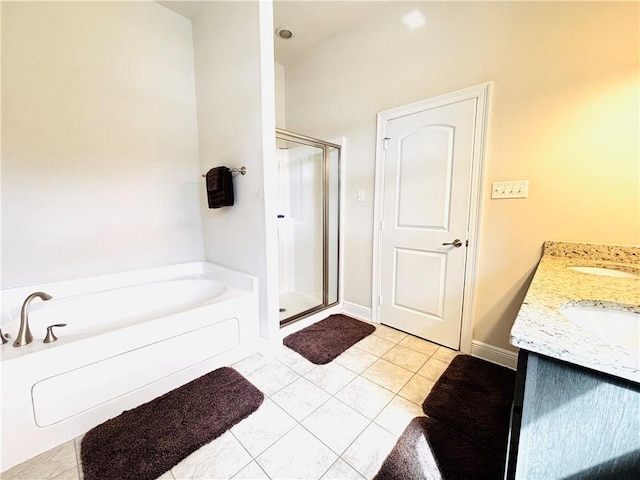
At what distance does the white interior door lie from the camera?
1938mm

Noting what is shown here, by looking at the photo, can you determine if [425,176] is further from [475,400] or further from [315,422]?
[315,422]

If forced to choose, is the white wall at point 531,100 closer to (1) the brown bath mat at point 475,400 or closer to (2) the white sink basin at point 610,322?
(1) the brown bath mat at point 475,400

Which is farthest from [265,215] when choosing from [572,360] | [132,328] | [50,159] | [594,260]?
[594,260]

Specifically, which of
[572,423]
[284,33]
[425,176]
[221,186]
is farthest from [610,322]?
[284,33]

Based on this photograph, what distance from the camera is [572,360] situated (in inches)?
22.0

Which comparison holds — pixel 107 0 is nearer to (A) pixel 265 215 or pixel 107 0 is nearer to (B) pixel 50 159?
(B) pixel 50 159

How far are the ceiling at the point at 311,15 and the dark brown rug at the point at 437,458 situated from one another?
3061mm

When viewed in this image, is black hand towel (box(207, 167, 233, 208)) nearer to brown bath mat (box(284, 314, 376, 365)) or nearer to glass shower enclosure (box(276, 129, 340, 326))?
glass shower enclosure (box(276, 129, 340, 326))

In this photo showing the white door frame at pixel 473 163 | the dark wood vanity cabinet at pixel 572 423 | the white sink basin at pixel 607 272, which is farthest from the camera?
the white door frame at pixel 473 163

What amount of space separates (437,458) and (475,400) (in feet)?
1.71

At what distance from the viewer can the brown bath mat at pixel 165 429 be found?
1.15 meters

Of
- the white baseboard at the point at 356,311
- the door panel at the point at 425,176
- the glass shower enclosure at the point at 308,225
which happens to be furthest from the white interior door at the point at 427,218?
the glass shower enclosure at the point at 308,225

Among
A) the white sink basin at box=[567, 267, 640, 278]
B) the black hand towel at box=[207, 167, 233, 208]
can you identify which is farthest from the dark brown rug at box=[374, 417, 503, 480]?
the black hand towel at box=[207, 167, 233, 208]

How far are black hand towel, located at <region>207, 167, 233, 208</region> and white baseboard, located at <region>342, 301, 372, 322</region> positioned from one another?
1.58 m
